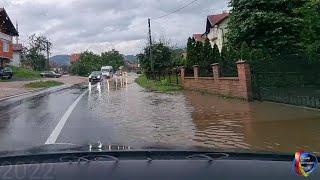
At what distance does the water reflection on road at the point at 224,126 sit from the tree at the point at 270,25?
39.7 feet

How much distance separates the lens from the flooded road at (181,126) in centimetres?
926

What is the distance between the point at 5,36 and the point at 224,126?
56.5 metres

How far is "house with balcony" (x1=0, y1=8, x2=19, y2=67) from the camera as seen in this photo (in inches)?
2424

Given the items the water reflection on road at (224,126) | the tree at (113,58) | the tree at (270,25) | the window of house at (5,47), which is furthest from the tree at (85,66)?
the water reflection on road at (224,126)

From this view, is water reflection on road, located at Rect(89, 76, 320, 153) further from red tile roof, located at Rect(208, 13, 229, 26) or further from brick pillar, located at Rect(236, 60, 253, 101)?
red tile roof, located at Rect(208, 13, 229, 26)

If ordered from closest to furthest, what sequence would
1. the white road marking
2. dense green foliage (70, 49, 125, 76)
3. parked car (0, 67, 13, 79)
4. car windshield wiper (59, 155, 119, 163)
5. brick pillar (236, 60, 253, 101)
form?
car windshield wiper (59, 155, 119, 163), the white road marking, brick pillar (236, 60, 253, 101), parked car (0, 67, 13, 79), dense green foliage (70, 49, 125, 76)

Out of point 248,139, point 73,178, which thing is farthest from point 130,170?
point 248,139

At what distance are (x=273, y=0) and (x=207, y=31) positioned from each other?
45.5m

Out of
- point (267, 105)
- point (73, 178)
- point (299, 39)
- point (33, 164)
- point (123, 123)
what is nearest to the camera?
point (73, 178)

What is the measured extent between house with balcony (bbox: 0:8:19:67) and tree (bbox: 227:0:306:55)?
41.1m

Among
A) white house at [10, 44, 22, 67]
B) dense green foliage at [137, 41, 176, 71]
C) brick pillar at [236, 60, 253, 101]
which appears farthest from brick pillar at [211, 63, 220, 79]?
white house at [10, 44, 22, 67]

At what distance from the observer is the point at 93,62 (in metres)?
118

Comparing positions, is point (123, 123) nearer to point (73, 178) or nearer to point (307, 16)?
point (73, 178)

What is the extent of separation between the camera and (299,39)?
1075 inches
